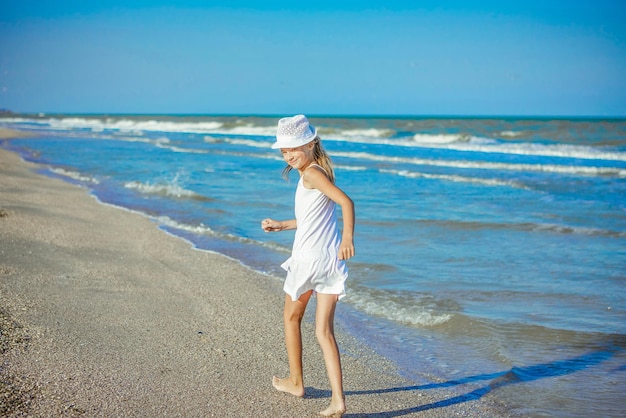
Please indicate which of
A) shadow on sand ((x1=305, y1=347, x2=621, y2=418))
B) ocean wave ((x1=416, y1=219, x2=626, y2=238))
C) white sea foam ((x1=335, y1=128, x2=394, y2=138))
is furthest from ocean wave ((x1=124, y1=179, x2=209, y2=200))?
white sea foam ((x1=335, y1=128, x2=394, y2=138))

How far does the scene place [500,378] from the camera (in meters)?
4.31

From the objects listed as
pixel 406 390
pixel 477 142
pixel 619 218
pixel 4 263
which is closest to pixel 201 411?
pixel 406 390

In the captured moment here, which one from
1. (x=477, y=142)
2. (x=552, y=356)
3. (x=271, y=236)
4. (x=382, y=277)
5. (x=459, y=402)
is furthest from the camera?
(x=477, y=142)

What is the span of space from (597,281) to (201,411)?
17.2 feet

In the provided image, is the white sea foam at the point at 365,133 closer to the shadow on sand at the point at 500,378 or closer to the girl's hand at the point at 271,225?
the shadow on sand at the point at 500,378

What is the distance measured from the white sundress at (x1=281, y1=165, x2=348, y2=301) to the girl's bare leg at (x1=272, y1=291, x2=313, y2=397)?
0.10 meters

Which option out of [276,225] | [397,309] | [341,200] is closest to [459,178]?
[397,309]

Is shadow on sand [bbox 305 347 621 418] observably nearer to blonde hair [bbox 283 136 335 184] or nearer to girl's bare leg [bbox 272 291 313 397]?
girl's bare leg [bbox 272 291 313 397]

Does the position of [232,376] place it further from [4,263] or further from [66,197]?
[66,197]

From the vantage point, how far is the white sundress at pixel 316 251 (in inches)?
133

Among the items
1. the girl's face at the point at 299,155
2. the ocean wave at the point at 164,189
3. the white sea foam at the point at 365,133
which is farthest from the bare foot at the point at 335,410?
the white sea foam at the point at 365,133

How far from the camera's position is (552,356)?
15.6 feet

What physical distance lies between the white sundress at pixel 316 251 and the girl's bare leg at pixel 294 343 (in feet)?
0.34

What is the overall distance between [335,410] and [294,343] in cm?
47
